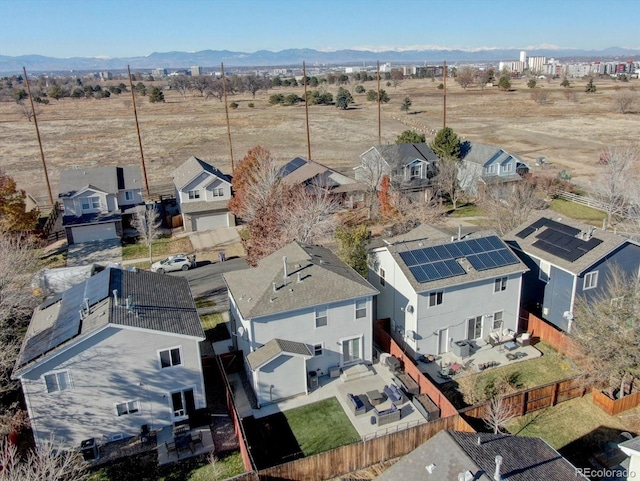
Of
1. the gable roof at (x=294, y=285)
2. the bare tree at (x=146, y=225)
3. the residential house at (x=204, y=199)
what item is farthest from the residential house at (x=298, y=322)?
the residential house at (x=204, y=199)

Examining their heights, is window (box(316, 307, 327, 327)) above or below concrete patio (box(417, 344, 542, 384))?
above

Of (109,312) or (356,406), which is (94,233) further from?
(356,406)

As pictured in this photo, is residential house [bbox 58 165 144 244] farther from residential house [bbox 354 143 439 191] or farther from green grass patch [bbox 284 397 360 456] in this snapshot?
green grass patch [bbox 284 397 360 456]

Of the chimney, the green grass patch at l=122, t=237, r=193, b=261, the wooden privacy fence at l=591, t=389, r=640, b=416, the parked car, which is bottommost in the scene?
the wooden privacy fence at l=591, t=389, r=640, b=416

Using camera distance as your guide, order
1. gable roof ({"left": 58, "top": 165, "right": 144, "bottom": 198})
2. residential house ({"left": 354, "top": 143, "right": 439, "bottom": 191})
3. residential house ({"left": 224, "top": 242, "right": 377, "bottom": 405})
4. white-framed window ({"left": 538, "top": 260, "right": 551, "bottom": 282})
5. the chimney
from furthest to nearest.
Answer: residential house ({"left": 354, "top": 143, "right": 439, "bottom": 191}) < gable roof ({"left": 58, "top": 165, "right": 144, "bottom": 198}) < white-framed window ({"left": 538, "top": 260, "right": 551, "bottom": 282}) < residential house ({"left": 224, "top": 242, "right": 377, "bottom": 405}) < the chimney

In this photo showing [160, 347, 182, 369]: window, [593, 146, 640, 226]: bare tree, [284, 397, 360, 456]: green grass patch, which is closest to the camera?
[284, 397, 360, 456]: green grass patch

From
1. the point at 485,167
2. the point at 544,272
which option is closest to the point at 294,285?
the point at 544,272

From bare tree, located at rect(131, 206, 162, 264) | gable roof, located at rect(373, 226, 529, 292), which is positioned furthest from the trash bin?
bare tree, located at rect(131, 206, 162, 264)

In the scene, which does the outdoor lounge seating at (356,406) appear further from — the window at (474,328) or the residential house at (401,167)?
the residential house at (401,167)
